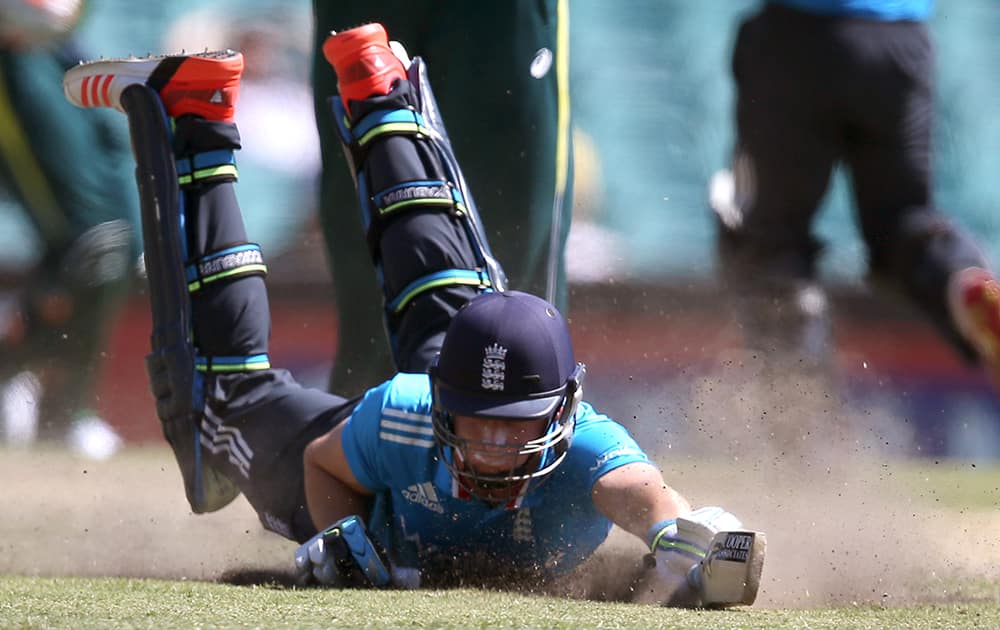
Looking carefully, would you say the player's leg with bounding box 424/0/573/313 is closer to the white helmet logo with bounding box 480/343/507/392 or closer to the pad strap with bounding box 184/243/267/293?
the pad strap with bounding box 184/243/267/293

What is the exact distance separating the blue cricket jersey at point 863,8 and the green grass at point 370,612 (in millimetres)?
3176

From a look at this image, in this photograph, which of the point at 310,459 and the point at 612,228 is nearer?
the point at 310,459

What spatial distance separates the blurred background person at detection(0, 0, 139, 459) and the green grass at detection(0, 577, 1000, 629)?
10.2ft

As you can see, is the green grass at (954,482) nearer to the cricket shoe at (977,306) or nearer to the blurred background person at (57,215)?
the cricket shoe at (977,306)

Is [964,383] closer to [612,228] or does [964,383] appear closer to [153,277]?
[612,228]

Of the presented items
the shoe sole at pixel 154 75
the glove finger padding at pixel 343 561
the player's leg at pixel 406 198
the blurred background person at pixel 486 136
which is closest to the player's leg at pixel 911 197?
the blurred background person at pixel 486 136

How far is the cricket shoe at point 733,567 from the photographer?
7.93 feet

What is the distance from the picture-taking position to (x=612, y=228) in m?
5.82

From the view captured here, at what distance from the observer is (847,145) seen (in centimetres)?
540

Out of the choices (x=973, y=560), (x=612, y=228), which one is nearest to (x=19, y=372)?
(x=612, y=228)

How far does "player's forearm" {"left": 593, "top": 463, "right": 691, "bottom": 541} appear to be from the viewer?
107 inches

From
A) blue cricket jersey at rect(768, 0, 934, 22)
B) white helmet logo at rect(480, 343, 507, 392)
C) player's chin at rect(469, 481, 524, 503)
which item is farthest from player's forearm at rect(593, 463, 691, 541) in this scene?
blue cricket jersey at rect(768, 0, 934, 22)

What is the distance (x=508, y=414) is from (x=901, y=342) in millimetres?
3779

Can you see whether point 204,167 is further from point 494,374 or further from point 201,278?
point 494,374
